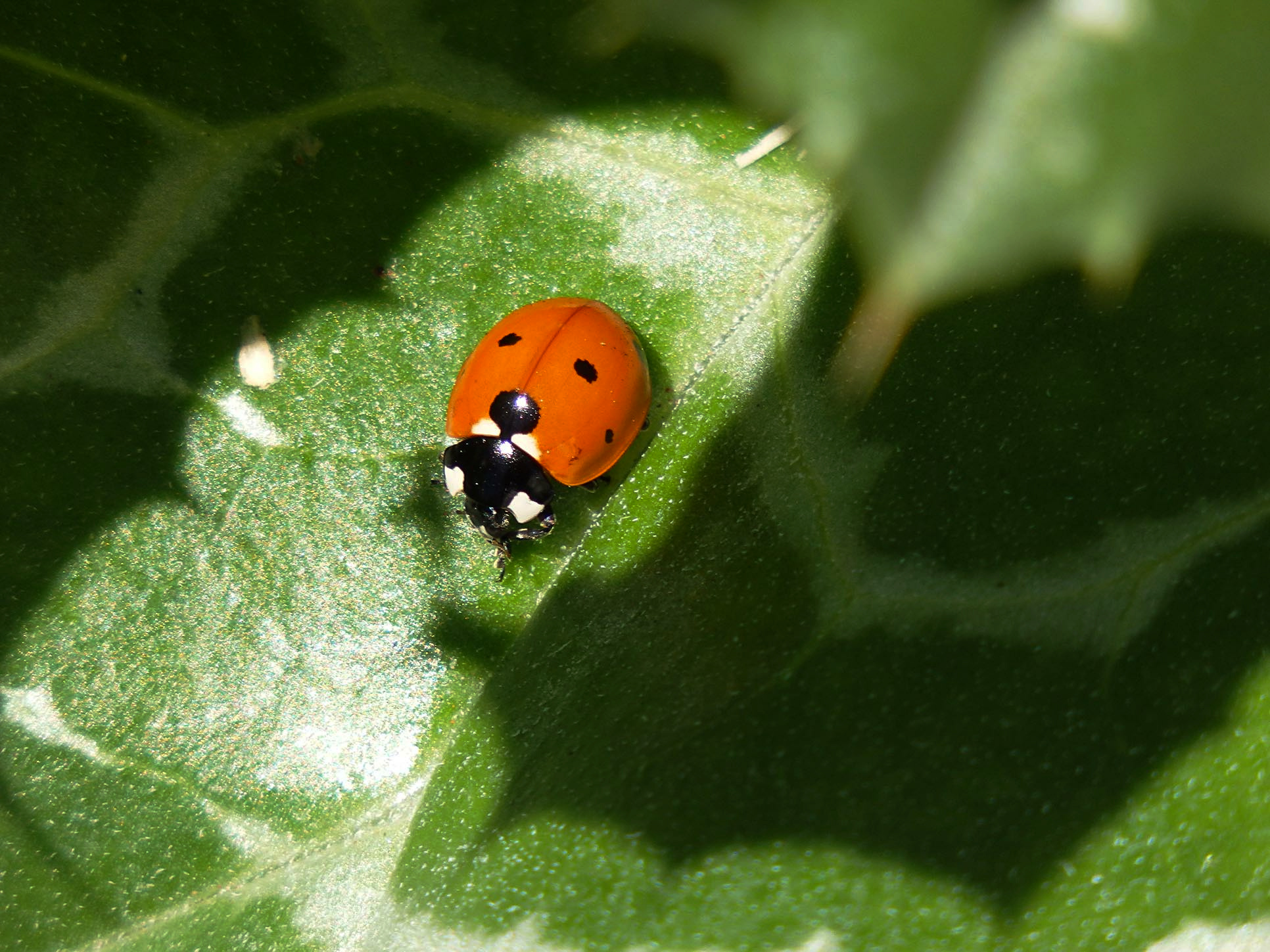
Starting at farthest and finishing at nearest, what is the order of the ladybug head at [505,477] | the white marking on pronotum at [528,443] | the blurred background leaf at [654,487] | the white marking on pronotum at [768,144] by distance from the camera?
the white marking on pronotum at [528,443]
the ladybug head at [505,477]
the white marking on pronotum at [768,144]
the blurred background leaf at [654,487]

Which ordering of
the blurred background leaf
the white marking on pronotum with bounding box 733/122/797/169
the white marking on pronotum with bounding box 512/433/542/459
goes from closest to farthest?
the blurred background leaf → the white marking on pronotum with bounding box 733/122/797/169 → the white marking on pronotum with bounding box 512/433/542/459

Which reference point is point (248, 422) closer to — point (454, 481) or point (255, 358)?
point (255, 358)

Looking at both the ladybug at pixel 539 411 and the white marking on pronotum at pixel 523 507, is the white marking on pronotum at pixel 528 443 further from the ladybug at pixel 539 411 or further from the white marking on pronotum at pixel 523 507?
the white marking on pronotum at pixel 523 507

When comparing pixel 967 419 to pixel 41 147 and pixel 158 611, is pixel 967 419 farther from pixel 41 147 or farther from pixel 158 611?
pixel 41 147

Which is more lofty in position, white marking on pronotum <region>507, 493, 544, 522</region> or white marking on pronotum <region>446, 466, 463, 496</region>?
white marking on pronotum <region>446, 466, 463, 496</region>

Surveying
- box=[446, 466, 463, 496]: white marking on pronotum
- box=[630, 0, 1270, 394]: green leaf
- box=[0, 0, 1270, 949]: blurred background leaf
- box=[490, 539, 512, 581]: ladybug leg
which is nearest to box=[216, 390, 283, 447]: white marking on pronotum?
box=[0, 0, 1270, 949]: blurred background leaf

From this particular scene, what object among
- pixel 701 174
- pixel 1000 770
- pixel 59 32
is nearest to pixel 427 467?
pixel 701 174

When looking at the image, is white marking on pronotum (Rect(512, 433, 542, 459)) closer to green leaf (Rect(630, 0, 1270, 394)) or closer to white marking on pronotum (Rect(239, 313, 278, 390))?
white marking on pronotum (Rect(239, 313, 278, 390))

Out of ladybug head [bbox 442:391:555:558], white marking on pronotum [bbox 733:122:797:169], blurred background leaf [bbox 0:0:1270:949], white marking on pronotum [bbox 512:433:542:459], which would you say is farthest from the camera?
white marking on pronotum [bbox 512:433:542:459]

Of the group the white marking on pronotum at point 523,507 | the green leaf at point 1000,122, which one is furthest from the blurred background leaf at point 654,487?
the white marking on pronotum at point 523,507
